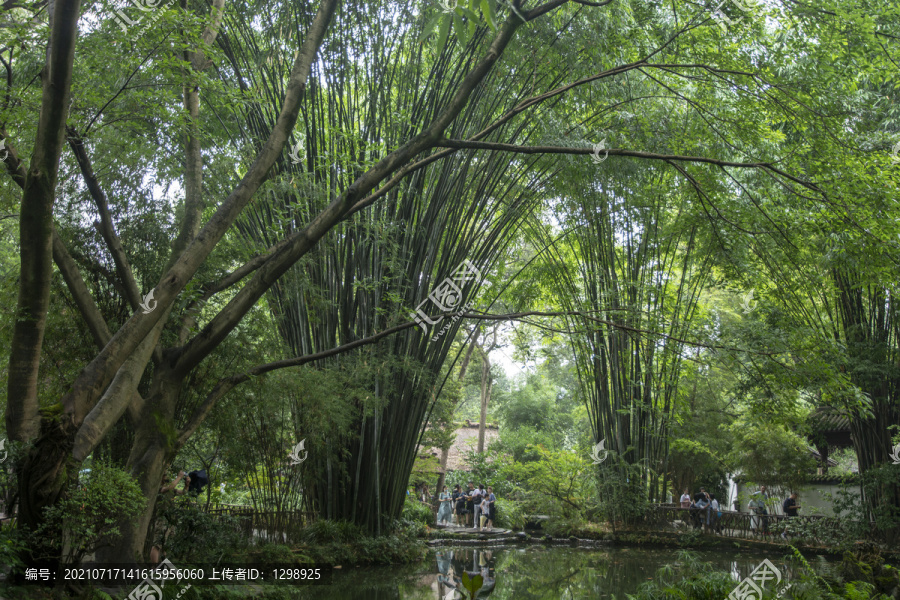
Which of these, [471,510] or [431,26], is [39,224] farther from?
[471,510]

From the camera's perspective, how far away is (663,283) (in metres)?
8.90

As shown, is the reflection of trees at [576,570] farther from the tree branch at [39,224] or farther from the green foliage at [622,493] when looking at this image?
the tree branch at [39,224]

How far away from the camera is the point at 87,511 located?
9.97 feet

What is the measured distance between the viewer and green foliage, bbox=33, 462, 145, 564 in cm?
287

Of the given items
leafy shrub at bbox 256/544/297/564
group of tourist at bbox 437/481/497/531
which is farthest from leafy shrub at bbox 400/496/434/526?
leafy shrub at bbox 256/544/297/564

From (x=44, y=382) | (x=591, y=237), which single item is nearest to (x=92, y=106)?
(x=44, y=382)

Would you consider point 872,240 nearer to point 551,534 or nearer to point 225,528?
point 225,528

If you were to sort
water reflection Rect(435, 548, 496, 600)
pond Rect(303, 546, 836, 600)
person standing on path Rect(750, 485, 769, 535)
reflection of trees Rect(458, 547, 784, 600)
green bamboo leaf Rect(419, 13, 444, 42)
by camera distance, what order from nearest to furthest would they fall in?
green bamboo leaf Rect(419, 13, 444, 42)
pond Rect(303, 546, 836, 600)
water reflection Rect(435, 548, 496, 600)
reflection of trees Rect(458, 547, 784, 600)
person standing on path Rect(750, 485, 769, 535)

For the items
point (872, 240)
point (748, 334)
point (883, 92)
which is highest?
point (883, 92)

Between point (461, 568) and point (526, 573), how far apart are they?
0.66m

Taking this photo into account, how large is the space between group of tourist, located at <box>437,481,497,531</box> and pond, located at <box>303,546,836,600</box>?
1808 millimetres

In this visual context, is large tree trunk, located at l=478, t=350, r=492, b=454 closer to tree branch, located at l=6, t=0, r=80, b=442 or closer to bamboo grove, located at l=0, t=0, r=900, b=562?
bamboo grove, located at l=0, t=0, r=900, b=562

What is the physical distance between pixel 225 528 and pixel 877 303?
26.0 ft

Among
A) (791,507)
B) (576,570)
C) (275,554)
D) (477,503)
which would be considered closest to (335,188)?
(275,554)
